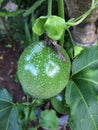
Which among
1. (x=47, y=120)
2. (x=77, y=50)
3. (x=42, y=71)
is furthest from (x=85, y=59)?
(x=47, y=120)

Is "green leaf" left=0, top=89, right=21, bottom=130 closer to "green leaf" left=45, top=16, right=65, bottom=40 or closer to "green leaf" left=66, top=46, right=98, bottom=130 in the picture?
"green leaf" left=66, top=46, right=98, bottom=130

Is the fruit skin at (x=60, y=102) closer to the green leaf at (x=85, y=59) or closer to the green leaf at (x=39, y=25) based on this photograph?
the green leaf at (x=85, y=59)

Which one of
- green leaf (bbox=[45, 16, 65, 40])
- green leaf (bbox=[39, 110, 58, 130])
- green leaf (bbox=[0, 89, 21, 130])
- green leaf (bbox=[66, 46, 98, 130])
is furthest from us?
green leaf (bbox=[39, 110, 58, 130])

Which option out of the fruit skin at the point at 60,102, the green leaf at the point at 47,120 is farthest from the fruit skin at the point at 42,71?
the green leaf at the point at 47,120

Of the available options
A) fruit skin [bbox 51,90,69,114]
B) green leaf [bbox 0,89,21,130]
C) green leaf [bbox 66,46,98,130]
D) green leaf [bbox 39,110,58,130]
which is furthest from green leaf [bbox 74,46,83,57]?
green leaf [bbox 39,110,58,130]

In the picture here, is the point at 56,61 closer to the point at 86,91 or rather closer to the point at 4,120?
the point at 86,91
